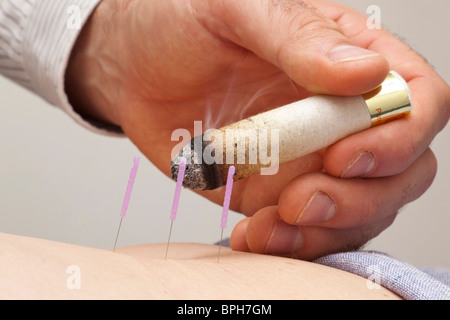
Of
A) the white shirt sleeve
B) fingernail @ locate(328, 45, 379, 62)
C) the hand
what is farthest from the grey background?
fingernail @ locate(328, 45, 379, 62)

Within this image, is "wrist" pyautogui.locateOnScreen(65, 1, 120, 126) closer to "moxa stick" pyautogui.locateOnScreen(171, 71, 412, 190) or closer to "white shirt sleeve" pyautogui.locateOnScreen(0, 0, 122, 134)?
"white shirt sleeve" pyautogui.locateOnScreen(0, 0, 122, 134)

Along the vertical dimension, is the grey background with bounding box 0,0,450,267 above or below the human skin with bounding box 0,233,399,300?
below

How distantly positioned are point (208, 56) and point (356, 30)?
0.84 ft

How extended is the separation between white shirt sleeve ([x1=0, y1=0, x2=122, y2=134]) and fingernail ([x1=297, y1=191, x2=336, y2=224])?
2.10ft

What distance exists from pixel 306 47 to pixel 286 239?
0.28 meters

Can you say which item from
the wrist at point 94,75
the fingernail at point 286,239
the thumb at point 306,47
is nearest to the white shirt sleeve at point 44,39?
the wrist at point 94,75

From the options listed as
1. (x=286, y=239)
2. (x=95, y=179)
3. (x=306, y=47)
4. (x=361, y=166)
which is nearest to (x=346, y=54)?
(x=306, y=47)

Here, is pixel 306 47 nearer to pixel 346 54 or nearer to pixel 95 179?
pixel 346 54

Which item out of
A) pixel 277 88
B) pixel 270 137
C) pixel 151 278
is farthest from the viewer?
pixel 277 88

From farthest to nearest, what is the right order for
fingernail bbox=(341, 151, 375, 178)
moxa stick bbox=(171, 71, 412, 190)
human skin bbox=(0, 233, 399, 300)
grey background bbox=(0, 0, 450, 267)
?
grey background bbox=(0, 0, 450, 267), fingernail bbox=(341, 151, 375, 178), moxa stick bbox=(171, 71, 412, 190), human skin bbox=(0, 233, 399, 300)

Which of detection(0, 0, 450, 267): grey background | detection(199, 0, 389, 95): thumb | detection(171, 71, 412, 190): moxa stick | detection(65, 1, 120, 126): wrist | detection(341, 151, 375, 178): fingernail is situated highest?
detection(199, 0, 389, 95): thumb

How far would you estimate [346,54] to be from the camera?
65 cm

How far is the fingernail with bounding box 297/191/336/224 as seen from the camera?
756 mm
